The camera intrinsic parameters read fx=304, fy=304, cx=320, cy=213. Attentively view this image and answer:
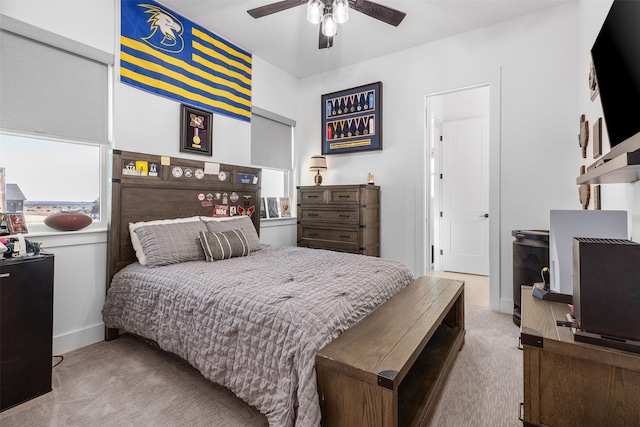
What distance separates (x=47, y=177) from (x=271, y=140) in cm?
245

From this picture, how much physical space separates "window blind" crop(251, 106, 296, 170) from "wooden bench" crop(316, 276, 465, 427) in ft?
8.94

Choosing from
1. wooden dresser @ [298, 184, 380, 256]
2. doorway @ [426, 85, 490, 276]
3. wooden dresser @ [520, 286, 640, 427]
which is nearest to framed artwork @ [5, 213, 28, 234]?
wooden dresser @ [298, 184, 380, 256]

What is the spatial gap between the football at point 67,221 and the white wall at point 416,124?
0.09 metres

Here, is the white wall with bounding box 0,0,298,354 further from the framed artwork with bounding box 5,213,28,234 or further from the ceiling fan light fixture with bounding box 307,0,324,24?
the ceiling fan light fixture with bounding box 307,0,324,24

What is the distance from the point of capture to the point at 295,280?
191cm

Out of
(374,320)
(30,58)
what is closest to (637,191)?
(374,320)

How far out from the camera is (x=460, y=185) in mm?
4902

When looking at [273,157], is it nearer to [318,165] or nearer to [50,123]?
[318,165]

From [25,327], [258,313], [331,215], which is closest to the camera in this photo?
[258,313]

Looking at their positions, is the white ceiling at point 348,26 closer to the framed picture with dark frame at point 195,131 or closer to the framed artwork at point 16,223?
the framed picture with dark frame at point 195,131

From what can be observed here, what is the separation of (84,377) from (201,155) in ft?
7.03

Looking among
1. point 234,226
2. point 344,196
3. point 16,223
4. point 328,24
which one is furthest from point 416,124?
point 16,223

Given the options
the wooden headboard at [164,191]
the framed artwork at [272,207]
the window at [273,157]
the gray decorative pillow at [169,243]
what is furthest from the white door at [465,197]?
the gray decorative pillow at [169,243]

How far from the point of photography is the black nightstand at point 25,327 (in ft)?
5.44
